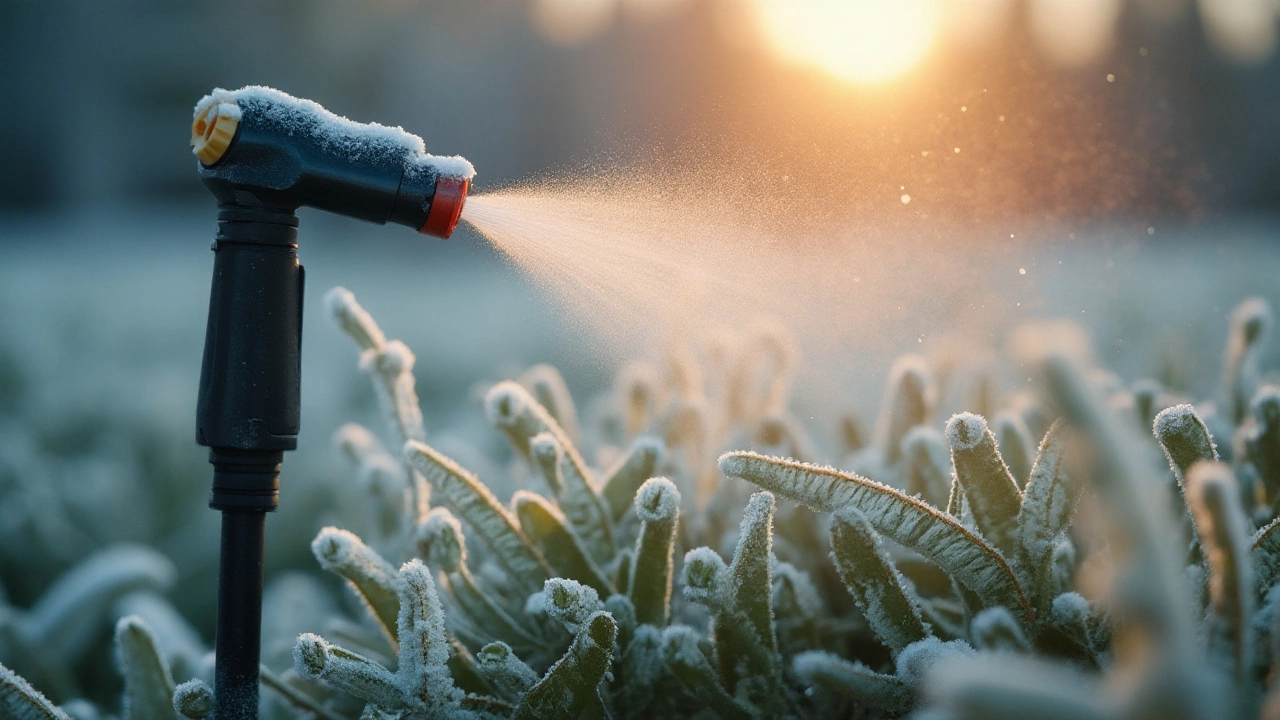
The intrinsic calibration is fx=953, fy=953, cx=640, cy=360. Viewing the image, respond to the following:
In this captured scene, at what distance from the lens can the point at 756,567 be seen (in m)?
0.82

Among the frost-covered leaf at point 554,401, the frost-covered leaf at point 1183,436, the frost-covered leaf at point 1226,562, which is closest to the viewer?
the frost-covered leaf at point 1226,562

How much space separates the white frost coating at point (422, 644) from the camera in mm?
764

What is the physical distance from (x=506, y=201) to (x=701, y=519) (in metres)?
0.48

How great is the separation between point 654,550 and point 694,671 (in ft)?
0.38

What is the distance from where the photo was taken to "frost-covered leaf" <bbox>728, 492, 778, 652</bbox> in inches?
31.0

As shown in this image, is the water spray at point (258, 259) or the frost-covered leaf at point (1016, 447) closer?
the water spray at point (258, 259)

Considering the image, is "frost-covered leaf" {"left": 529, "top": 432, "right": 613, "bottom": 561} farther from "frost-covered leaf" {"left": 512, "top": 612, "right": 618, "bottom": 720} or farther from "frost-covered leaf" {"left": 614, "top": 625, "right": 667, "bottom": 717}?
"frost-covered leaf" {"left": 512, "top": 612, "right": 618, "bottom": 720}

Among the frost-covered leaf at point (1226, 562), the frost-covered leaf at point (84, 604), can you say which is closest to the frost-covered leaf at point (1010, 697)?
the frost-covered leaf at point (1226, 562)

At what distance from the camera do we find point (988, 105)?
1.38 meters

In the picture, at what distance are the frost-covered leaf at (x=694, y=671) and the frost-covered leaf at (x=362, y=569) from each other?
28 centimetres

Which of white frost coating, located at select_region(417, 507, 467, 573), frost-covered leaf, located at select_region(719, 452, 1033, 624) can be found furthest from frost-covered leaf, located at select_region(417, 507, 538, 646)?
frost-covered leaf, located at select_region(719, 452, 1033, 624)

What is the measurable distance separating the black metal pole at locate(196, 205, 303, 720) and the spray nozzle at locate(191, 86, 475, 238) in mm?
31

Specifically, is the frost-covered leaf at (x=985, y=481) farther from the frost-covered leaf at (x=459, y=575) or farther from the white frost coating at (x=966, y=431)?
the frost-covered leaf at (x=459, y=575)

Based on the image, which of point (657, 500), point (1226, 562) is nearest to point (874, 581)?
point (657, 500)
